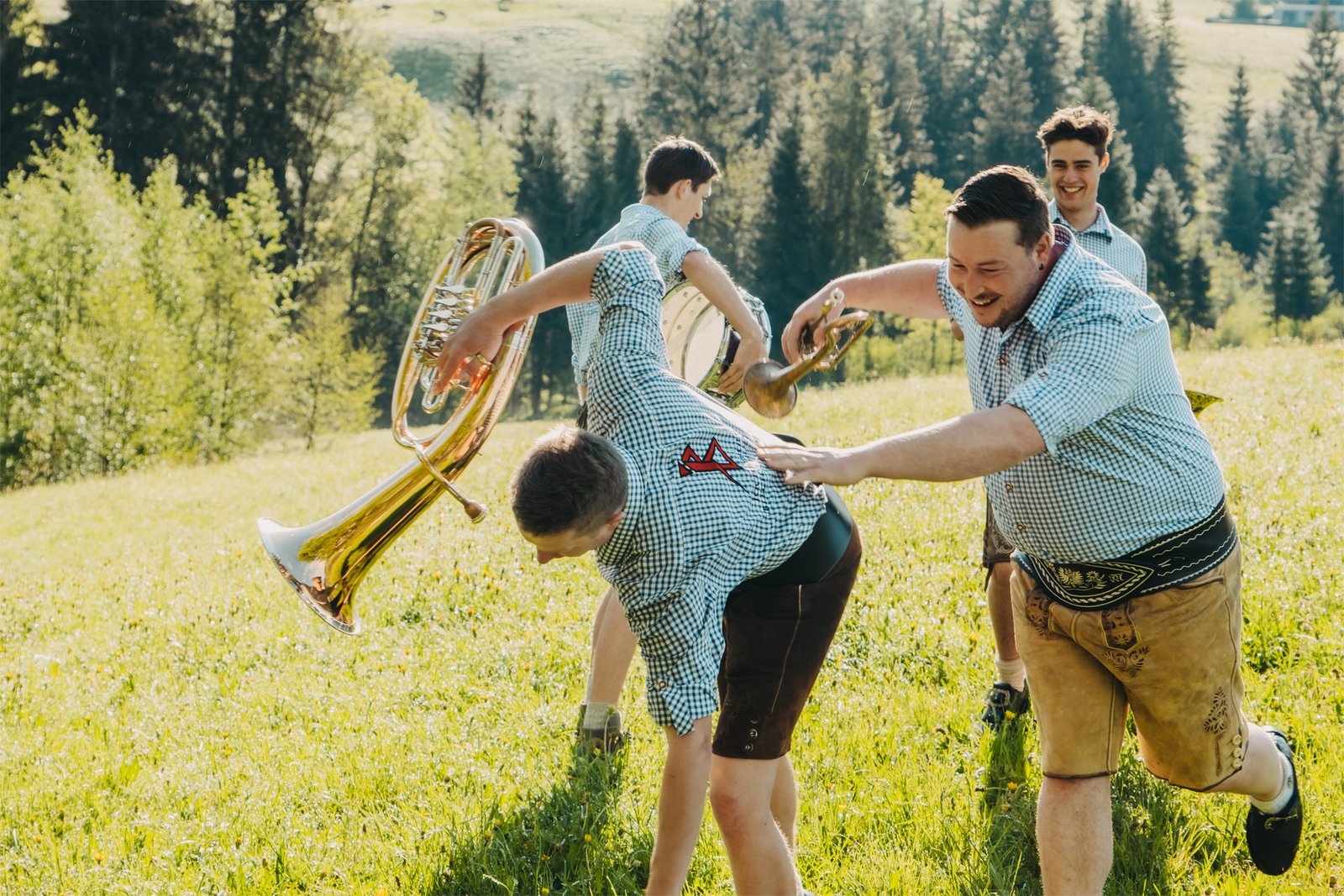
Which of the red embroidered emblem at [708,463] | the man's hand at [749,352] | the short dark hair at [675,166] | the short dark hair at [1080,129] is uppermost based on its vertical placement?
the short dark hair at [1080,129]

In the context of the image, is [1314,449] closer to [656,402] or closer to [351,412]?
[656,402]

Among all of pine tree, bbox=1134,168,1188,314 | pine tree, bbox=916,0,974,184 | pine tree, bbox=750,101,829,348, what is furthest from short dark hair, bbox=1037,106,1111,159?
pine tree, bbox=916,0,974,184

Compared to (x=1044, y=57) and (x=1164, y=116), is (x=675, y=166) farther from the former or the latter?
(x=1164, y=116)

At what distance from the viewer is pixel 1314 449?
8.31 meters

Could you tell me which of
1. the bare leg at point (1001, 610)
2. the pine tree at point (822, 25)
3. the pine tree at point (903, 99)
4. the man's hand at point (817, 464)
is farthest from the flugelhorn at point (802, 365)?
the pine tree at point (822, 25)

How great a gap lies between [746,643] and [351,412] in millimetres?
43056

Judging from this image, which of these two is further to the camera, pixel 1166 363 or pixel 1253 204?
pixel 1253 204

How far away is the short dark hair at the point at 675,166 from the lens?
5.20 m

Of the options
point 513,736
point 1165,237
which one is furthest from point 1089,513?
point 1165,237

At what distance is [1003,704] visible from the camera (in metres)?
4.93

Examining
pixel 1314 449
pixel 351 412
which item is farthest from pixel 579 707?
pixel 351 412

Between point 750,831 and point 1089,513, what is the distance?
1345 mm

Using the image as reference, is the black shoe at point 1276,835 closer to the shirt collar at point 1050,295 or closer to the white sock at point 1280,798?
the white sock at point 1280,798

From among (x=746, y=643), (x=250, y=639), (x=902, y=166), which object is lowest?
(x=902, y=166)
